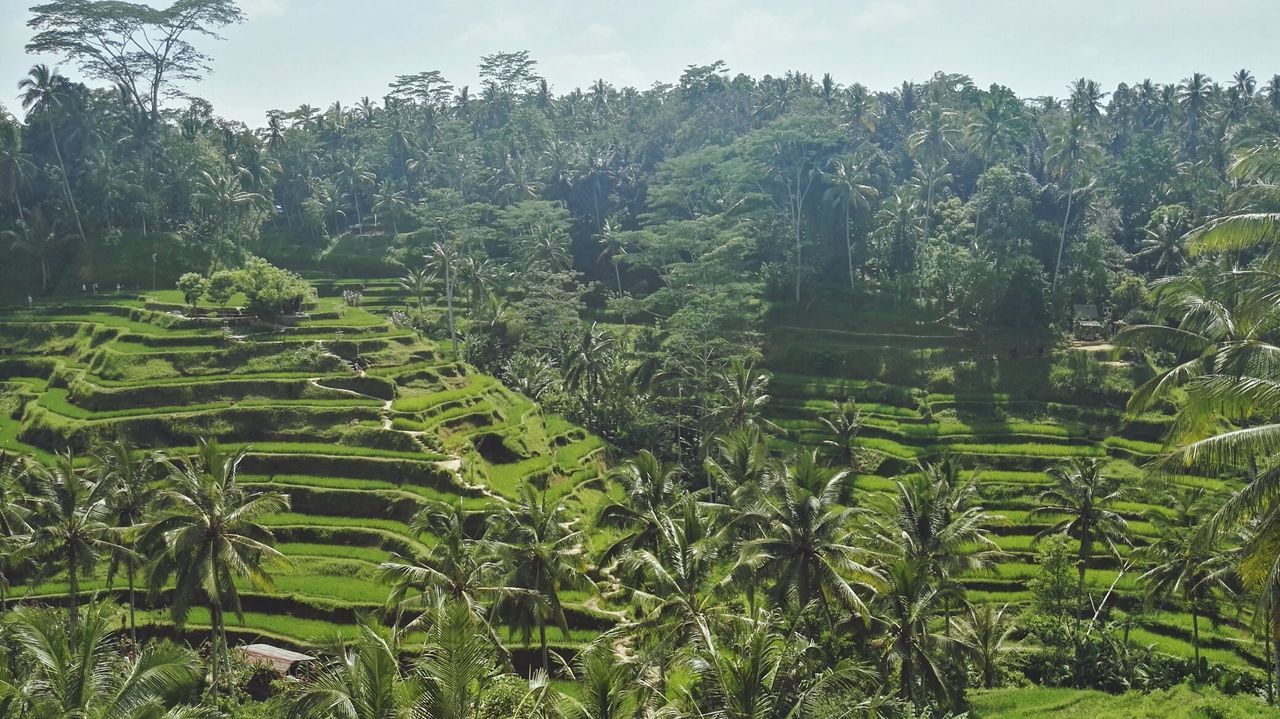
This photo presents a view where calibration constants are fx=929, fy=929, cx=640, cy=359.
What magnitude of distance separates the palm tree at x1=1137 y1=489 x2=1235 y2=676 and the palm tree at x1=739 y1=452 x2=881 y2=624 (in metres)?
12.6

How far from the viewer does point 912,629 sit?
29.0 m

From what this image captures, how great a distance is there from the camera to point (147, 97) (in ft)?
302

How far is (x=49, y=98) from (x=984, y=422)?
3198 inches

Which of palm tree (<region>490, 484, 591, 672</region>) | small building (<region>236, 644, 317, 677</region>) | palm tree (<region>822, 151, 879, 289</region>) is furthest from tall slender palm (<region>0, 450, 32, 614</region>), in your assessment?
palm tree (<region>822, 151, 879, 289</region>)

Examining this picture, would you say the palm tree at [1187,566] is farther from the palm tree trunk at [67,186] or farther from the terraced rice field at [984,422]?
the palm tree trunk at [67,186]

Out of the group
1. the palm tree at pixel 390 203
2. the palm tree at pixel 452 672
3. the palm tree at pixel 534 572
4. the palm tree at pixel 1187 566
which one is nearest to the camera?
the palm tree at pixel 452 672

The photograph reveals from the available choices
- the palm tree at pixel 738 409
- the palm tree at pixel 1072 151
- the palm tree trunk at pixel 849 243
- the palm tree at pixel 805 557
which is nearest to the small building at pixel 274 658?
the palm tree at pixel 805 557

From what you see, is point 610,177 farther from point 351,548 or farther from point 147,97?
point 351,548

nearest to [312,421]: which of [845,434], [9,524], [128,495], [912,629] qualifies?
[128,495]

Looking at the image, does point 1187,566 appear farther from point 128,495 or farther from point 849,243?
point 849,243

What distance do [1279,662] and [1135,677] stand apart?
1439 centimetres

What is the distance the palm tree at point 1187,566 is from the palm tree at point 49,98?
82.3m

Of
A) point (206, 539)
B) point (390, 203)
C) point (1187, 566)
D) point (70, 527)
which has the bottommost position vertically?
point (1187, 566)

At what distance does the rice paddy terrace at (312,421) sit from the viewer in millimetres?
42188
